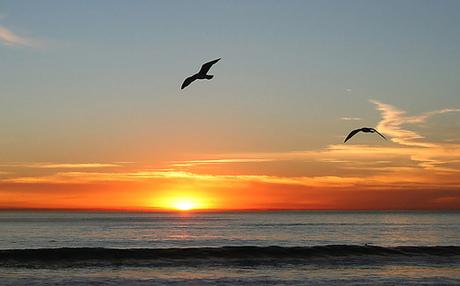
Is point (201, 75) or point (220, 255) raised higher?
point (201, 75)

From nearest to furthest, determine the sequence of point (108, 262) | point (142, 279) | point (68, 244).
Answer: point (142, 279) < point (108, 262) < point (68, 244)

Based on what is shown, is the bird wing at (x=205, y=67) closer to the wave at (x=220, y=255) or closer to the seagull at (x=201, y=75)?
the seagull at (x=201, y=75)

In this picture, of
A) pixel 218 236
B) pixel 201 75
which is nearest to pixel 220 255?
pixel 201 75

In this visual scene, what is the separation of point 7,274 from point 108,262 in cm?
684

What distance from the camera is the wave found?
118 feet

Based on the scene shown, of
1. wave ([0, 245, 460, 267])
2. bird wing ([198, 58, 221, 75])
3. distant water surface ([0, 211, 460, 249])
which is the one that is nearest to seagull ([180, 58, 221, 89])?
bird wing ([198, 58, 221, 75])

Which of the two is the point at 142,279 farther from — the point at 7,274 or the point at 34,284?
the point at 7,274

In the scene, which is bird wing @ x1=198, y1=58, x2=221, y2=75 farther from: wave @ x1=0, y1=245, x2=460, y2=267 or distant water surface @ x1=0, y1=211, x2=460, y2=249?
distant water surface @ x1=0, y1=211, x2=460, y2=249

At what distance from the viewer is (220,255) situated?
3809cm

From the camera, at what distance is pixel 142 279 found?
93.4 ft

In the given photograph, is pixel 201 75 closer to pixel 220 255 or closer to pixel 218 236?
pixel 220 255

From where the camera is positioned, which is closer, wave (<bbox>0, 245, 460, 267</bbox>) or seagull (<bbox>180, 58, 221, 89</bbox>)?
seagull (<bbox>180, 58, 221, 89</bbox>)

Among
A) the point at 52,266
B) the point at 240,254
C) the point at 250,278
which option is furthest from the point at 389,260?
the point at 52,266

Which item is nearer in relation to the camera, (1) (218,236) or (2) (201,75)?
(2) (201,75)
